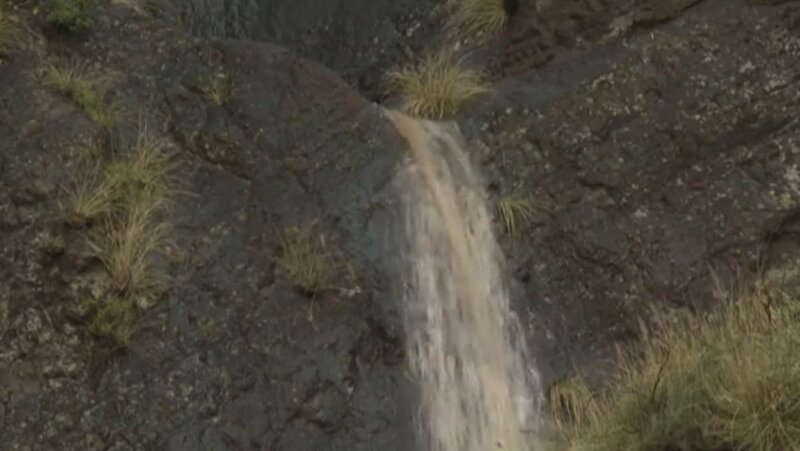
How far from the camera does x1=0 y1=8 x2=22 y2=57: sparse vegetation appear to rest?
1008 cm

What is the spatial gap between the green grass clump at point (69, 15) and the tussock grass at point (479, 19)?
10.8ft

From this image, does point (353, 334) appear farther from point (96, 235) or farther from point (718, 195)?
point (718, 195)

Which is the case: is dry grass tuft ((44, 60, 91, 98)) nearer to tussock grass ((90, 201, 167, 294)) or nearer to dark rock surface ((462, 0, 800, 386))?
tussock grass ((90, 201, 167, 294))

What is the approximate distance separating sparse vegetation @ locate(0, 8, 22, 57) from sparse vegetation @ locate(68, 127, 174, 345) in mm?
1312

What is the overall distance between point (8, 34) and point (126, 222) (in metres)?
2.08

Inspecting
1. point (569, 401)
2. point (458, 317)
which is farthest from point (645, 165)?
point (569, 401)

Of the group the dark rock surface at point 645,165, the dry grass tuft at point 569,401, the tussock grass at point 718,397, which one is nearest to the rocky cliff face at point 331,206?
the dark rock surface at point 645,165

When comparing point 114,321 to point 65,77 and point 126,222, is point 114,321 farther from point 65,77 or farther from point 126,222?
point 65,77

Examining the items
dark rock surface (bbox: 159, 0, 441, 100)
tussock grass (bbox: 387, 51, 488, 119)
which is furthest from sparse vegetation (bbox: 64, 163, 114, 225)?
dark rock surface (bbox: 159, 0, 441, 100)

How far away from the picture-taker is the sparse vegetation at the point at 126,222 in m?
8.67

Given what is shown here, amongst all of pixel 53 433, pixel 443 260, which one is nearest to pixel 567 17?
pixel 443 260

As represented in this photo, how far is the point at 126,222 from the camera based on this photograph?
912cm

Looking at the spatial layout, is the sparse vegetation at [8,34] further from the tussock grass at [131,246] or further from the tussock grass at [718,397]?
the tussock grass at [718,397]

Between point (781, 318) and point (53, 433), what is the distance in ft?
14.4
